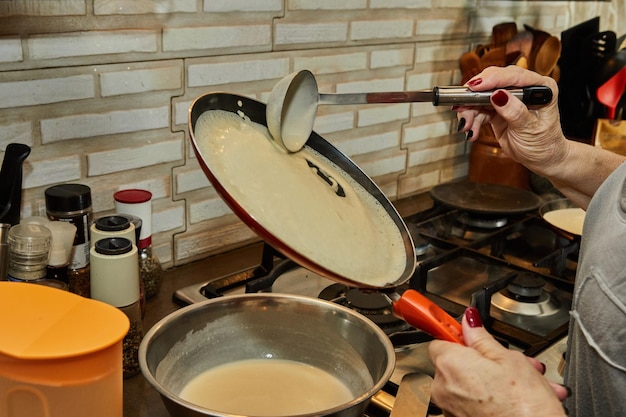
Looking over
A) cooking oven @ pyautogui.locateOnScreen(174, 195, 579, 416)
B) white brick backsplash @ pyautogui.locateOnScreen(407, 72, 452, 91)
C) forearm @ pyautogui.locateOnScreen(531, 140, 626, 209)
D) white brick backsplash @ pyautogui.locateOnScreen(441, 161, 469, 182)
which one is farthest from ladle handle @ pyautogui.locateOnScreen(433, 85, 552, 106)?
white brick backsplash @ pyautogui.locateOnScreen(441, 161, 469, 182)

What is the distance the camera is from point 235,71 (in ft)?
4.46

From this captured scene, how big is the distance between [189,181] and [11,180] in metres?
0.40

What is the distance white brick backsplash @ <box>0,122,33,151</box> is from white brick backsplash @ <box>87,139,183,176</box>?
0.11 meters

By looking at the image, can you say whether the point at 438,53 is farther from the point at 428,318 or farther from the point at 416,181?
the point at 428,318

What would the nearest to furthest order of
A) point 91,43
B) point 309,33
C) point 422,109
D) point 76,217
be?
point 76,217 → point 91,43 → point 309,33 → point 422,109

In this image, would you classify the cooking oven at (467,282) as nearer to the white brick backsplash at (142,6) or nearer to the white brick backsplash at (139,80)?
the white brick backsplash at (139,80)

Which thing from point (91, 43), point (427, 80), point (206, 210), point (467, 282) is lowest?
point (467, 282)

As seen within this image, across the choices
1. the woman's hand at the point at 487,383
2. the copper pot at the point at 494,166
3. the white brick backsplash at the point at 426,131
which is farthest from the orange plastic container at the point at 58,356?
the copper pot at the point at 494,166

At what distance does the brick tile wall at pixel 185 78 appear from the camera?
111 centimetres

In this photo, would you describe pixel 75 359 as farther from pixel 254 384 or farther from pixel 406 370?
pixel 406 370

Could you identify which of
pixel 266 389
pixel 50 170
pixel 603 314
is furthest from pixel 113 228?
pixel 603 314

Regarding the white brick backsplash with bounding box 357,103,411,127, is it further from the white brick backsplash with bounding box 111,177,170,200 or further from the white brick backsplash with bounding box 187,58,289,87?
the white brick backsplash with bounding box 111,177,170,200

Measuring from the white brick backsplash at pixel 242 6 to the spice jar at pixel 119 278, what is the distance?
497 mm

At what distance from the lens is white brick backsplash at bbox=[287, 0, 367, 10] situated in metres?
1.42
